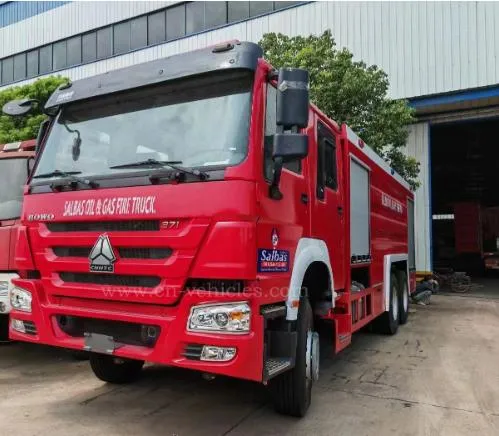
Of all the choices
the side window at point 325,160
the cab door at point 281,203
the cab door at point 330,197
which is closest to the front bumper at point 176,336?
the cab door at point 281,203

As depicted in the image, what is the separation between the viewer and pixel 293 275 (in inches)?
149

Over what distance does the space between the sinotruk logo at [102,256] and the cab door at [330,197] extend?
5.63 feet

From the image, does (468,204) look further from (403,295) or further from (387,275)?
(387,275)

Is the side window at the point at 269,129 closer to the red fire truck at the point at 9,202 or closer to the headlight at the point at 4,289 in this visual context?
the red fire truck at the point at 9,202

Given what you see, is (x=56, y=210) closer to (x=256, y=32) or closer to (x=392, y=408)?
(x=392, y=408)

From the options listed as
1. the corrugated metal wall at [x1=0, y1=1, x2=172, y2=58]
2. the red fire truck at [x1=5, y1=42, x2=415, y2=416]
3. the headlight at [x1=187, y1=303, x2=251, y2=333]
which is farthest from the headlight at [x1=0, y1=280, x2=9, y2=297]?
the corrugated metal wall at [x1=0, y1=1, x2=172, y2=58]

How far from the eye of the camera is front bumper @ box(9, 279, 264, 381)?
315cm

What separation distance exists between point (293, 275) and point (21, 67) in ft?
78.2

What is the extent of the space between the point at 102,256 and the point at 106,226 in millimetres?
221

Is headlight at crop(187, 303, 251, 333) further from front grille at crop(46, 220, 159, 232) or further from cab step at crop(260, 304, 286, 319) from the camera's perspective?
front grille at crop(46, 220, 159, 232)

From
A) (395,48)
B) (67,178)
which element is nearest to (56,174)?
(67,178)

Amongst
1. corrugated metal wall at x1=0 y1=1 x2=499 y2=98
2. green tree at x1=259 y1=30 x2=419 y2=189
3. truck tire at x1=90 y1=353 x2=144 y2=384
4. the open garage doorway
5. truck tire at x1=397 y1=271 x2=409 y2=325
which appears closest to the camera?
truck tire at x1=90 y1=353 x2=144 y2=384

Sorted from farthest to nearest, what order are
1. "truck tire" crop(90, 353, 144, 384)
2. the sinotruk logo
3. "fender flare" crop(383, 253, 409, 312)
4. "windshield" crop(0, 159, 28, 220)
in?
"fender flare" crop(383, 253, 409, 312) < "windshield" crop(0, 159, 28, 220) < "truck tire" crop(90, 353, 144, 384) < the sinotruk logo

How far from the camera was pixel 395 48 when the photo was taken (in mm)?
13727
